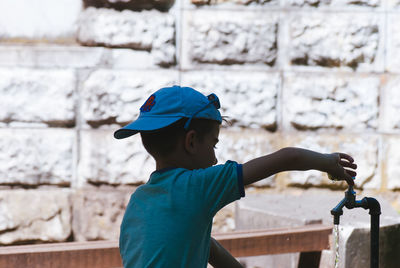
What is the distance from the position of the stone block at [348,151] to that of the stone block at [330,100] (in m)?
0.08

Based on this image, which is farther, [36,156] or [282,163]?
[36,156]

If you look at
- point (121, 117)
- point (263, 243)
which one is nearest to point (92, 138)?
point (121, 117)

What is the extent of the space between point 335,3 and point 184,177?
2306 mm

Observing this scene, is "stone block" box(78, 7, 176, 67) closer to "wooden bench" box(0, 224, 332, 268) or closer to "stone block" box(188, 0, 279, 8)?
"stone block" box(188, 0, 279, 8)

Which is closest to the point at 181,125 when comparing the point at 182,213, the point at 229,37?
the point at 182,213

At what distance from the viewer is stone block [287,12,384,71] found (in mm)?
3506

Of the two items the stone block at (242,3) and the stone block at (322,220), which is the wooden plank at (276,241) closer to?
the stone block at (322,220)

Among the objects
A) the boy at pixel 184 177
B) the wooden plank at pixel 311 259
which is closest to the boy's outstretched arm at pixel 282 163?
the boy at pixel 184 177

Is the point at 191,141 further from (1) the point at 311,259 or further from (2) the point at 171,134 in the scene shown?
(1) the point at 311,259

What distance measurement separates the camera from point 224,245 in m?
2.46

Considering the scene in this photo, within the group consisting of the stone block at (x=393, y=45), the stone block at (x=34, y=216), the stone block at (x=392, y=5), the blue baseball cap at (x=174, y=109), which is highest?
the stone block at (x=392, y=5)

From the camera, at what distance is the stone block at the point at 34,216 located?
3.50m

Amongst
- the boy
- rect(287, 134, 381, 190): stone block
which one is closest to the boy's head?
the boy

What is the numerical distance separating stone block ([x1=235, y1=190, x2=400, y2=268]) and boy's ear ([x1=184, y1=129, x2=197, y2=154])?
1076 millimetres
